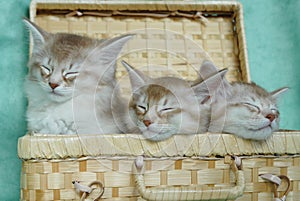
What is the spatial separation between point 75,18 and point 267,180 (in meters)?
0.94

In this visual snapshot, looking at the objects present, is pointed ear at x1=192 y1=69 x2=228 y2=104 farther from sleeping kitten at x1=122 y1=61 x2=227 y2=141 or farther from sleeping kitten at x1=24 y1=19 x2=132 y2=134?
sleeping kitten at x1=24 y1=19 x2=132 y2=134

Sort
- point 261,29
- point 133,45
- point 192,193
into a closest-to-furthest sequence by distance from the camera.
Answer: point 192,193 < point 133,45 < point 261,29

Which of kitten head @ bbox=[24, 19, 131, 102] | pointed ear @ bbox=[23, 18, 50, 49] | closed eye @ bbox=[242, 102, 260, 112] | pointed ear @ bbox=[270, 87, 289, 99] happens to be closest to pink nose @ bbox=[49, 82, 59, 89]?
kitten head @ bbox=[24, 19, 131, 102]

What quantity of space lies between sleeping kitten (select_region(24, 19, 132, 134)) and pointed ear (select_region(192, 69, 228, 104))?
0.71 ft

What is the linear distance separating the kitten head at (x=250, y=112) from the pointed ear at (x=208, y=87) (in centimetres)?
7

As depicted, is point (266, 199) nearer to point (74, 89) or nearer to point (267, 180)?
point (267, 180)

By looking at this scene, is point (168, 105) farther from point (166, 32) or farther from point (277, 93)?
point (166, 32)

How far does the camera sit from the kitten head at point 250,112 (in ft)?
3.67

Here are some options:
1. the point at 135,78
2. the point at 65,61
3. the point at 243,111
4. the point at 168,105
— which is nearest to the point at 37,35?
the point at 65,61

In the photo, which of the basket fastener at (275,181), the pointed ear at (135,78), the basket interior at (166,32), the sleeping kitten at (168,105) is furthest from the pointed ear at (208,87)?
the basket interior at (166,32)

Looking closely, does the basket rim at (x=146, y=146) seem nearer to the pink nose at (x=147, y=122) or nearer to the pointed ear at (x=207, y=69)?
the pink nose at (x=147, y=122)

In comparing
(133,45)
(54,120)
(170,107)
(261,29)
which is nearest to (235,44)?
(261,29)

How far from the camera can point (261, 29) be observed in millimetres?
1881

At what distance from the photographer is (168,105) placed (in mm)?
1113
